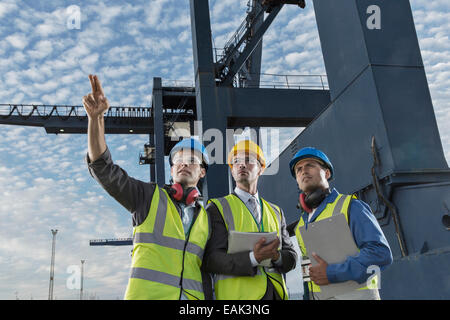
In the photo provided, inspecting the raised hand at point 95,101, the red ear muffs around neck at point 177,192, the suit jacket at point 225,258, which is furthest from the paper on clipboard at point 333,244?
the raised hand at point 95,101

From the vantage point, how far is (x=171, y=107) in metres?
23.9

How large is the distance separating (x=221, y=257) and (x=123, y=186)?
869 mm

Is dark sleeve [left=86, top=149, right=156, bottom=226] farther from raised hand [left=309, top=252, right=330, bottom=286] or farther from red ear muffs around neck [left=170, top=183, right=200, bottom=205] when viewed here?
raised hand [left=309, top=252, right=330, bottom=286]

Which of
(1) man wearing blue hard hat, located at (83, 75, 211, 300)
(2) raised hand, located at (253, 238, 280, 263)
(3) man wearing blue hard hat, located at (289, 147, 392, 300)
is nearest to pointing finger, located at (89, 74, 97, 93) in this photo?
(1) man wearing blue hard hat, located at (83, 75, 211, 300)

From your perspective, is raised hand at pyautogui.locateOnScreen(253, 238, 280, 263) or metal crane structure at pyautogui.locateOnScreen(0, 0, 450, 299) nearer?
raised hand at pyautogui.locateOnScreen(253, 238, 280, 263)

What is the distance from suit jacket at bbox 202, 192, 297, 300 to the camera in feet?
8.38

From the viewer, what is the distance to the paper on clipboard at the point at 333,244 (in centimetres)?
256

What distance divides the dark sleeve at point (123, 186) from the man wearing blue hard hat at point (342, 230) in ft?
3.92

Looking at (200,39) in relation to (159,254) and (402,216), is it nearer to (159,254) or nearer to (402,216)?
(402,216)

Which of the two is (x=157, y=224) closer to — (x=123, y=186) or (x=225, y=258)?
(x=123, y=186)

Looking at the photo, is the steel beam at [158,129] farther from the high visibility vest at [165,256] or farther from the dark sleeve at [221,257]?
the high visibility vest at [165,256]

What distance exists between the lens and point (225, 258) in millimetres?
2609

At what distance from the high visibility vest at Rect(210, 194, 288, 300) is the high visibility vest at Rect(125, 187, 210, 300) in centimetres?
19
